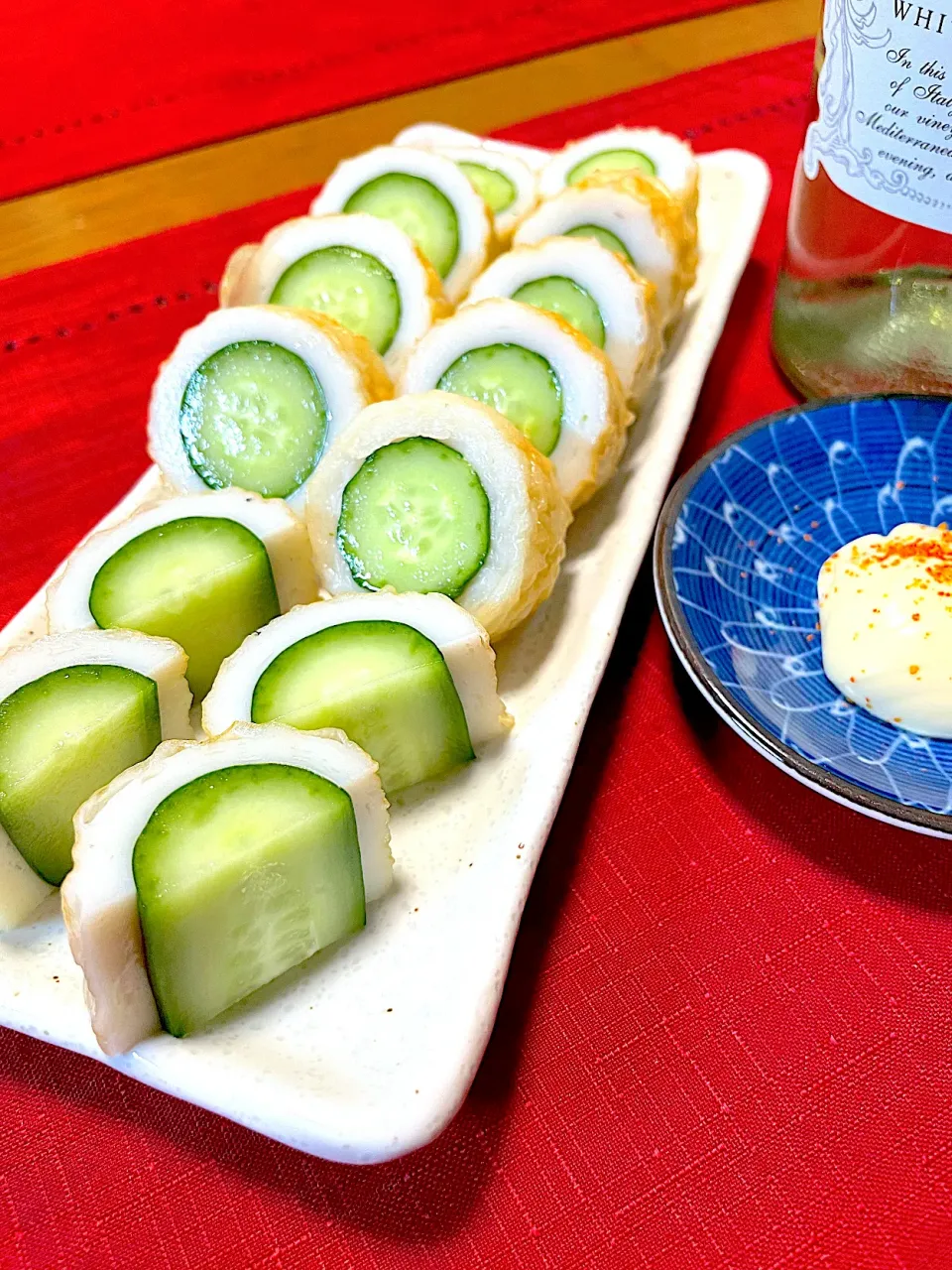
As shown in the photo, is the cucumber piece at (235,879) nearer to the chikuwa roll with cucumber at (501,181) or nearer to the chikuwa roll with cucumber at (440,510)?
the chikuwa roll with cucumber at (440,510)

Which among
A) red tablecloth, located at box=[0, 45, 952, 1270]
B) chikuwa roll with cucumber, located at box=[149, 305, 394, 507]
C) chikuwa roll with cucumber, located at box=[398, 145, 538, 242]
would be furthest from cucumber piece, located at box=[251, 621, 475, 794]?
chikuwa roll with cucumber, located at box=[398, 145, 538, 242]

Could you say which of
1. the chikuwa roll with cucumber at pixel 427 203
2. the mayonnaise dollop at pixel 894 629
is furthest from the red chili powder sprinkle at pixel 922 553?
the chikuwa roll with cucumber at pixel 427 203

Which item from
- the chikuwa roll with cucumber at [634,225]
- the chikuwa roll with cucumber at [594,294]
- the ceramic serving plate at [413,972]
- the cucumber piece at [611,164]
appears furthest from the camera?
the cucumber piece at [611,164]

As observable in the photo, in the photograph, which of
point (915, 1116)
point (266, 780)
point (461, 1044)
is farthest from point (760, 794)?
point (266, 780)

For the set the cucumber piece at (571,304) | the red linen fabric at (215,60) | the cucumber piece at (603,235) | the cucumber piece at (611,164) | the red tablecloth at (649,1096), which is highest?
the red linen fabric at (215,60)

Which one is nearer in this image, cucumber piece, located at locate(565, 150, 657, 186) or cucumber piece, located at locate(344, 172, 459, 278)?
cucumber piece, located at locate(344, 172, 459, 278)

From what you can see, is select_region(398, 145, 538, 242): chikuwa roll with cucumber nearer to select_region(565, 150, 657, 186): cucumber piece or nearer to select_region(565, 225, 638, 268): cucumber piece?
select_region(565, 150, 657, 186): cucumber piece
